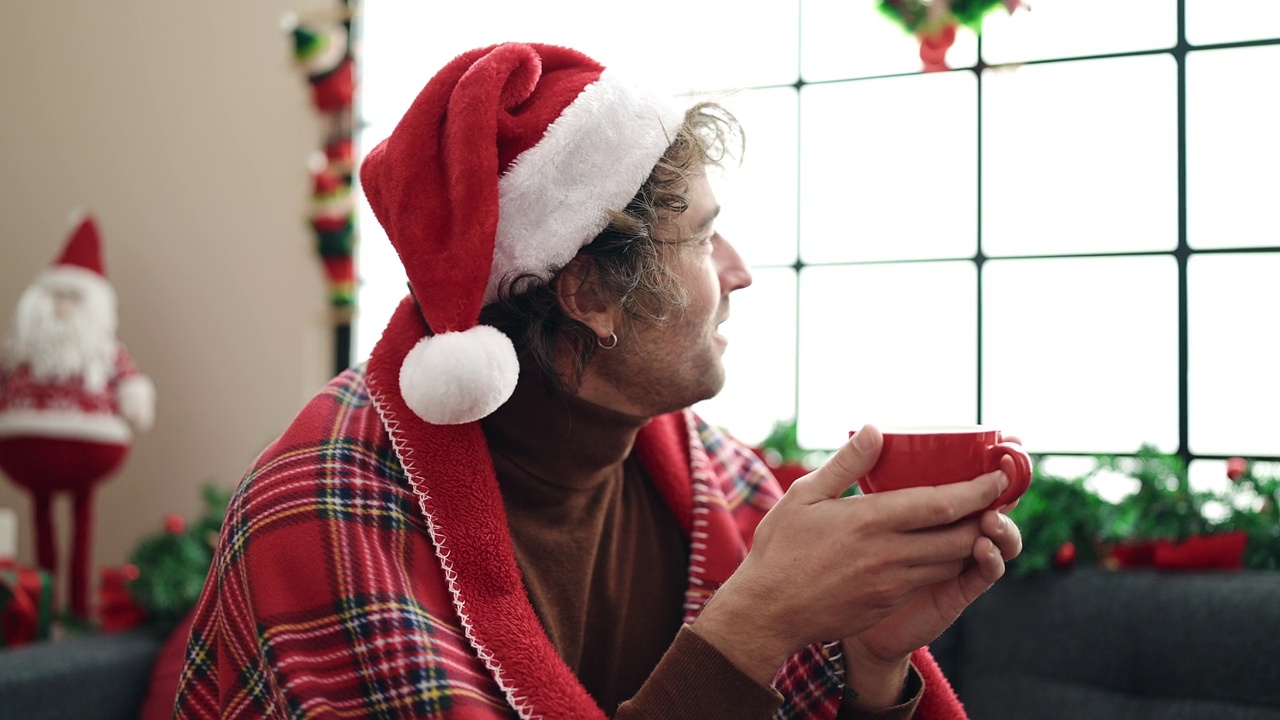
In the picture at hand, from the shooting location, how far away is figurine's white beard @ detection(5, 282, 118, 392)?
2.34 meters

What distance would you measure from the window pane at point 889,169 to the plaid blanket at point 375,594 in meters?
1.32

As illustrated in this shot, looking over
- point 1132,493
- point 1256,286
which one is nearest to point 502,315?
point 1132,493

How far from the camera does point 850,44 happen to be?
7.37 ft

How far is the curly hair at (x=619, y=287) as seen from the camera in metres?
1.09

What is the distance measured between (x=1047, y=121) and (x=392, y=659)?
177 cm

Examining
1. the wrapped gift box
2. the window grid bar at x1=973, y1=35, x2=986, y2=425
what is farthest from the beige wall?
the window grid bar at x1=973, y1=35, x2=986, y2=425

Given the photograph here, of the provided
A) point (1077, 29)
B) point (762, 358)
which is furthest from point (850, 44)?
point (762, 358)

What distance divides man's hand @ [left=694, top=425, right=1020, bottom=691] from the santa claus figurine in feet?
6.41

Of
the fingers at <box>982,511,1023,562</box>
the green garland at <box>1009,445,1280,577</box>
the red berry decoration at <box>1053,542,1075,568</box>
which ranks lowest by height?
the red berry decoration at <box>1053,542,1075,568</box>

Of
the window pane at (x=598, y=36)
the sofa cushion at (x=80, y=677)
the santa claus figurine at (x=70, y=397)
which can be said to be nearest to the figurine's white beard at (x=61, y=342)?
the santa claus figurine at (x=70, y=397)

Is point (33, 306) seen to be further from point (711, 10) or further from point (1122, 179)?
point (1122, 179)

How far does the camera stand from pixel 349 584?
0.92 meters

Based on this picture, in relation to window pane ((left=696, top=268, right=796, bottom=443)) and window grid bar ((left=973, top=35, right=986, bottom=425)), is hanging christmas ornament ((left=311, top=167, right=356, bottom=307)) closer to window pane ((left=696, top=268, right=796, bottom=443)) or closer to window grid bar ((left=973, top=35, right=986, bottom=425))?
window pane ((left=696, top=268, right=796, bottom=443))

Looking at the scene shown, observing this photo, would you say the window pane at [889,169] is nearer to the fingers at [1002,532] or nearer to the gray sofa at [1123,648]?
the gray sofa at [1123,648]
